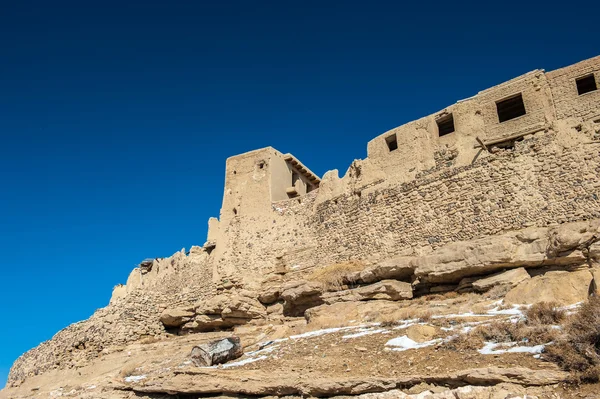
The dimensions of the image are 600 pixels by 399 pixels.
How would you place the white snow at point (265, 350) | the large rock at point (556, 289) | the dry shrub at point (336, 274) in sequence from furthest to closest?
the dry shrub at point (336, 274), the white snow at point (265, 350), the large rock at point (556, 289)

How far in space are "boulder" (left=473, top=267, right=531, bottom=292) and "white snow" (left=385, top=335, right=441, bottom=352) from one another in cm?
350

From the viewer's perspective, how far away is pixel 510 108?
16406mm

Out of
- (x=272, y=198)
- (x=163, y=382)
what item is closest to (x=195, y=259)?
(x=272, y=198)

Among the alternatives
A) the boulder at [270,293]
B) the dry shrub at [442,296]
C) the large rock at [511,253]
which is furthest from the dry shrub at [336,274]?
the dry shrub at [442,296]

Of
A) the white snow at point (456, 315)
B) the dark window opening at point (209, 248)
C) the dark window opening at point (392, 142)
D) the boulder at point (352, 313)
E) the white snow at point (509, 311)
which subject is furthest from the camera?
the dark window opening at point (209, 248)

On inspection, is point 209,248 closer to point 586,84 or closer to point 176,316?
point 176,316

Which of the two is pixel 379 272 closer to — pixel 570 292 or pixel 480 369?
pixel 570 292

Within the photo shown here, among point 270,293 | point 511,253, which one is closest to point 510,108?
point 511,253

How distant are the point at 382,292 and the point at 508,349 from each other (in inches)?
247

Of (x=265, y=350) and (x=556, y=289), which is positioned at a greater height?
(x=556, y=289)

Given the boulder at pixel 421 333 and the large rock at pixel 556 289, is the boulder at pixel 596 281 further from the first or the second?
the boulder at pixel 421 333

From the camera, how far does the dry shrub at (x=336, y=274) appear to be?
1590cm

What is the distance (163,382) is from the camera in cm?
1038

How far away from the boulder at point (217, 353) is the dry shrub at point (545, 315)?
670 cm
